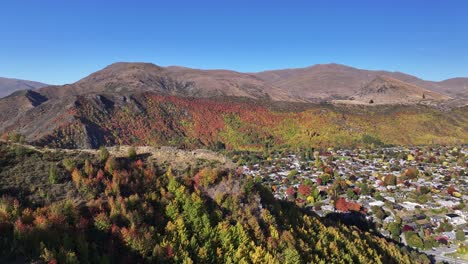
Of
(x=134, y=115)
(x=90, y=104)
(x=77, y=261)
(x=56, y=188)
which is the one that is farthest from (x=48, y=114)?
(x=77, y=261)

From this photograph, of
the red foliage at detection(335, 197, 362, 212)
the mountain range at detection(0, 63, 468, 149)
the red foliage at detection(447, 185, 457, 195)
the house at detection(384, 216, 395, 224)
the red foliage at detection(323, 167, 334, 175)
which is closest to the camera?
the house at detection(384, 216, 395, 224)

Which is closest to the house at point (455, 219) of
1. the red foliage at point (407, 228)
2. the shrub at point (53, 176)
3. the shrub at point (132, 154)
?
the red foliage at point (407, 228)

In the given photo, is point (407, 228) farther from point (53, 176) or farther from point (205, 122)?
point (205, 122)

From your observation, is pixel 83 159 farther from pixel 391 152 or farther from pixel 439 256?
pixel 391 152

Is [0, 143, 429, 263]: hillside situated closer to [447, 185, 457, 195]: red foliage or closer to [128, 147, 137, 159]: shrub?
[128, 147, 137, 159]: shrub

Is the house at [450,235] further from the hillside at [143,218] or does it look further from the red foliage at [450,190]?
the hillside at [143,218]

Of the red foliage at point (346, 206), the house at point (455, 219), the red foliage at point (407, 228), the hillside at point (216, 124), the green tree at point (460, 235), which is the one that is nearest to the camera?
the green tree at point (460, 235)

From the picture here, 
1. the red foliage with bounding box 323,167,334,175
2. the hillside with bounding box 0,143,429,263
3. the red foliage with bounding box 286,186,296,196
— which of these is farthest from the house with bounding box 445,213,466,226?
the hillside with bounding box 0,143,429,263

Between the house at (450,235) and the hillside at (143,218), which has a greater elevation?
the hillside at (143,218)
